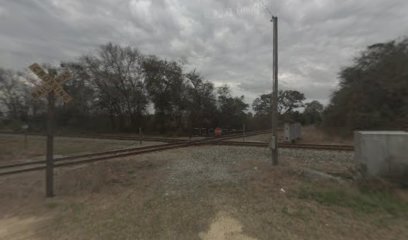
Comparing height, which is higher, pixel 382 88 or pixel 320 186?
pixel 382 88

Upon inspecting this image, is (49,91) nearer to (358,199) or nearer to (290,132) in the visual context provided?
(358,199)

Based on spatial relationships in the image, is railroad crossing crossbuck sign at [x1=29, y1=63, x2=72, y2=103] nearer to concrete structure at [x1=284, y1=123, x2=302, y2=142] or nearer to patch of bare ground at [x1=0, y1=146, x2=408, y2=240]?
patch of bare ground at [x1=0, y1=146, x2=408, y2=240]

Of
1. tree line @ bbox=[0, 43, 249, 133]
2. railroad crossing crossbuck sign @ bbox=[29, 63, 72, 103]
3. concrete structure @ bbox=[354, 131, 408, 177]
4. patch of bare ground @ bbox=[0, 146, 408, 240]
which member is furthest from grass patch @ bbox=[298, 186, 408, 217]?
tree line @ bbox=[0, 43, 249, 133]

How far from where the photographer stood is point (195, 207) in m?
6.79

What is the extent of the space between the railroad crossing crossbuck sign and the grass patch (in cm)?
622

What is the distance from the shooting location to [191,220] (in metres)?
6.07

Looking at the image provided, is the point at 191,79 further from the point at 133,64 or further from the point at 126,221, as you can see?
the point at 126,221

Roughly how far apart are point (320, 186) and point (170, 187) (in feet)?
12.4

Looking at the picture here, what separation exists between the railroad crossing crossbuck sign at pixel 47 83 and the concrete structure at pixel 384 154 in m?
7.94

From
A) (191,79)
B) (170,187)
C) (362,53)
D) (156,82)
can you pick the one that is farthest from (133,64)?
(170,187)

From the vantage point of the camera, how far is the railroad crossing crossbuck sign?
7.76 meters

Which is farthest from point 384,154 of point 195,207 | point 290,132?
point 290,132

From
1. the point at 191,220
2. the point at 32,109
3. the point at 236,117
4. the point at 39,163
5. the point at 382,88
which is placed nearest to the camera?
the point at 191,220

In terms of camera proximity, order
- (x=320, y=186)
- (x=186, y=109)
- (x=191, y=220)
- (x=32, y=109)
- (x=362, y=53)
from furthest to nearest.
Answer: (x=32, y=109)
(x=186, y=109)
(x=362, y=53)
(x=320, y=186)
(x=191, y=220)
